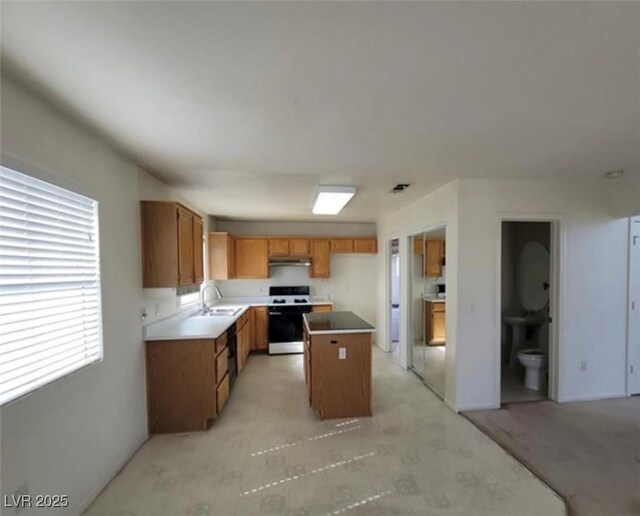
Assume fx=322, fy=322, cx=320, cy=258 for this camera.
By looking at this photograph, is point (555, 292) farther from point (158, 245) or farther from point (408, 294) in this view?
point (158, 245)

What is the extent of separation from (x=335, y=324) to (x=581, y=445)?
238cm

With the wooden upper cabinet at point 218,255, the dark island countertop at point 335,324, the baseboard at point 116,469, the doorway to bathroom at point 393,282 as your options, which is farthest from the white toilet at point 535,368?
the wooden upper cabinet at point 218,255

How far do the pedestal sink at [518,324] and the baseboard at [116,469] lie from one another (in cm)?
452

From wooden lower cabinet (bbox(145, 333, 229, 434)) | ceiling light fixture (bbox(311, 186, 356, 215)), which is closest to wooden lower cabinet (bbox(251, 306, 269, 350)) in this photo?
ceiling light fixture (bbox(311, 186, 356, 215))

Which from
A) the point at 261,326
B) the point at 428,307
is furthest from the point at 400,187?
the point at 261,326

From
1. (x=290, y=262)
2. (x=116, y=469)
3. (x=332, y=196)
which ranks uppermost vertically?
(x=332, y=196)

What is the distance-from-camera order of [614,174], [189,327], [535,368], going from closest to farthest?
[614,174]
[189,327]
[535,368]

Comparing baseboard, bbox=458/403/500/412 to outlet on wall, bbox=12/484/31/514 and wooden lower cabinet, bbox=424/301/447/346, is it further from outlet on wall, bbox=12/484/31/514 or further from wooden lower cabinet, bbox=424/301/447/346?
outlet on wall, bbox=12/484/31/514

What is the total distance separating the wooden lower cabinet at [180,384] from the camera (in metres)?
2.99

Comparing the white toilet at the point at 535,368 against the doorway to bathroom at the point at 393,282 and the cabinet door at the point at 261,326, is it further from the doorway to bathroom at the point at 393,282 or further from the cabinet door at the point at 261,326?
the cabinet door at the point at 261,326

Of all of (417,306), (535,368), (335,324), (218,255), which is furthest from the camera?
(218,255)

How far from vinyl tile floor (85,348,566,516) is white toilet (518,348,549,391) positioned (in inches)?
54.7

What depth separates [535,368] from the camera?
13.1 feet

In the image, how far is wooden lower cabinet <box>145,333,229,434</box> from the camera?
299 centimetres
